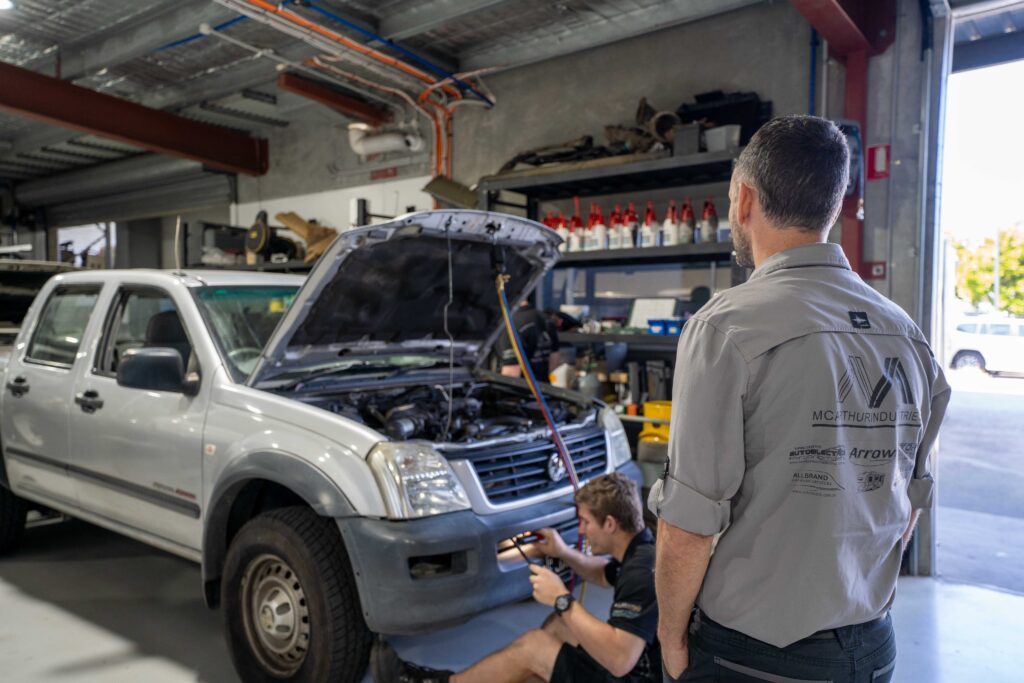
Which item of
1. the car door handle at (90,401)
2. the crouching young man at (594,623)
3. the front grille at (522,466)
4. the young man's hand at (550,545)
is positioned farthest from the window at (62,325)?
the young man's hand at (550,545)

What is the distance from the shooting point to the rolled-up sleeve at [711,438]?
1.15m

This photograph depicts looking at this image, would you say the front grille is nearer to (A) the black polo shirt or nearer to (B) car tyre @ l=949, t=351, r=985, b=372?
(A) the black polo shirt

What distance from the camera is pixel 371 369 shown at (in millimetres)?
3389

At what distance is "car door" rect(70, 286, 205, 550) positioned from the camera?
112 inches

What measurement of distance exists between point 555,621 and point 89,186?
11843 millimetres

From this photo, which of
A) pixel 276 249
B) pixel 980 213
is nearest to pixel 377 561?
pixel 980 213

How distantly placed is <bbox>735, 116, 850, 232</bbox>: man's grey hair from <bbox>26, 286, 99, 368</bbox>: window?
11.1ft

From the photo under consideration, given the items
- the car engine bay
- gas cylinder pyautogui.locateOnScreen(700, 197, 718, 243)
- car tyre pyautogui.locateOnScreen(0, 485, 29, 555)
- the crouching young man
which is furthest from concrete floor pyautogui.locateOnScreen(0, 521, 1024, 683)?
gas cylinder pyautogui.locateOnScreen(700, 197, 718, 243)

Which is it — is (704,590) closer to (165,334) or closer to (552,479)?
(552,479)

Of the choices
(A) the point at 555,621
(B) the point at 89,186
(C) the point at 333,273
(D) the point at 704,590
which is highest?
(B) the point at 89,186

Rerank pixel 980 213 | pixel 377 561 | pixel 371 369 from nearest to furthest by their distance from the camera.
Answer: pixel 377 561 → pixel 371 369 → pixel 980 213

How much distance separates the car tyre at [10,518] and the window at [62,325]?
0.81 m

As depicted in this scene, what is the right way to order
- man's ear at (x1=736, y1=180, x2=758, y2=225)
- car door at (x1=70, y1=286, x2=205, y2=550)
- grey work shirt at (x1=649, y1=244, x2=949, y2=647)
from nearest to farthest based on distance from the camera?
grey work shirt at (x1=649, y1=244, x2=949, y2=647) → man's ear at (x1=736, y1=180, x2=758, y2=225) → car door at (x1=70, y1=286, x2=205, y2=550)

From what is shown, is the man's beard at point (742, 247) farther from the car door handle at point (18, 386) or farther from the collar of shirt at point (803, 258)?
the car door handle at point (18, 386)
